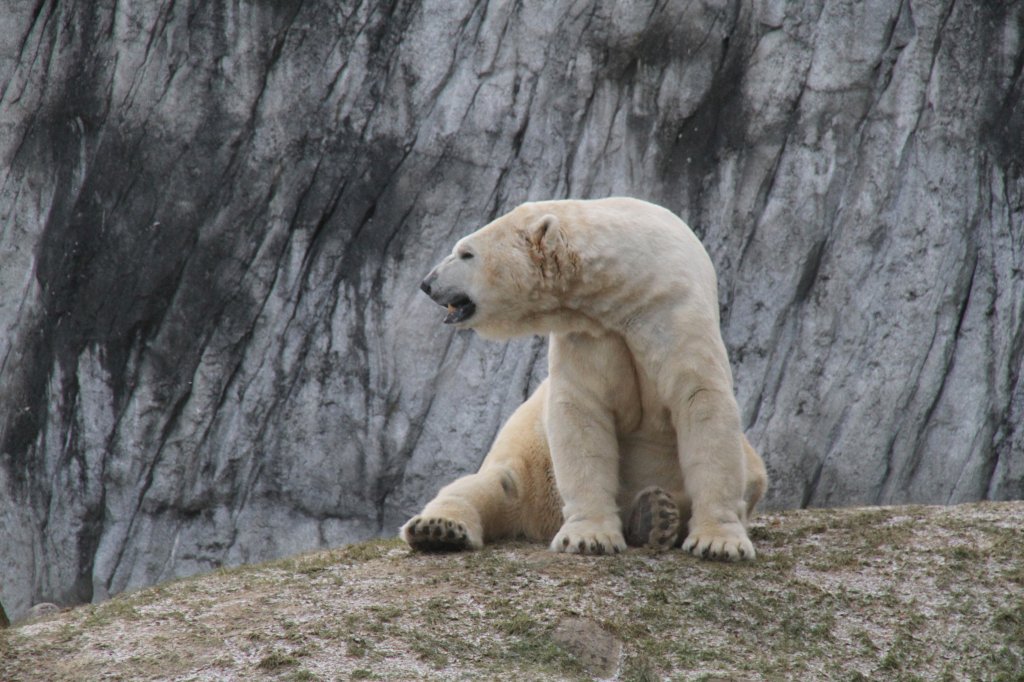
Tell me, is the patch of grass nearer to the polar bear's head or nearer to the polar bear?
the polar bear

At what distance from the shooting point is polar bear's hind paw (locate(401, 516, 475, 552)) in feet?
14.1

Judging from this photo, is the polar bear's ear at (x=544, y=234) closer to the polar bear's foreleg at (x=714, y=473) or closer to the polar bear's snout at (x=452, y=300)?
the polar bear's snout at (x=452, y=300)

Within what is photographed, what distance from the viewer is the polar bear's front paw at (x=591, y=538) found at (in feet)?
13.5

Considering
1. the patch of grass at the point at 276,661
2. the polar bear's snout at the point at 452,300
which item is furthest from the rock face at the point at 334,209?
the patch of grass at the point at 276,661

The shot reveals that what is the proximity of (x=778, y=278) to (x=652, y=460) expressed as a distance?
14.5 ft

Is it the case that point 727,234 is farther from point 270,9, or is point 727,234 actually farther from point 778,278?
point 270,9

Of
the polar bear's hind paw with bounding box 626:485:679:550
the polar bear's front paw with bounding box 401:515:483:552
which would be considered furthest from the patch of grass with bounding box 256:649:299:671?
the polar bear's hind paw with bounding box 626:485:679:550

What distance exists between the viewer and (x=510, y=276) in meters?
4.36

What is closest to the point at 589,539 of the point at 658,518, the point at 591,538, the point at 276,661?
the point at 591,538

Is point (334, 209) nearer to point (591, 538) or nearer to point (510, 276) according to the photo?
point (510, 276)

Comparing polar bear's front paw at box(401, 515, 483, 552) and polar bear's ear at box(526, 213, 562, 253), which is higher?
polar bear's ear at box(526, 213, 562, 253)

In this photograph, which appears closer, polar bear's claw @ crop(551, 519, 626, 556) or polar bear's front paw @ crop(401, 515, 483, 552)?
polar bear's claw @ crop(551, 519, 626, 556)

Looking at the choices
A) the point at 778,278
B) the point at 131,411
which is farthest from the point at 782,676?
the point at 131,411

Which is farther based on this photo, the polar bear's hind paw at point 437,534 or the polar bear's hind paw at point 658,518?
the polar bear's hind paw at point 437,534
